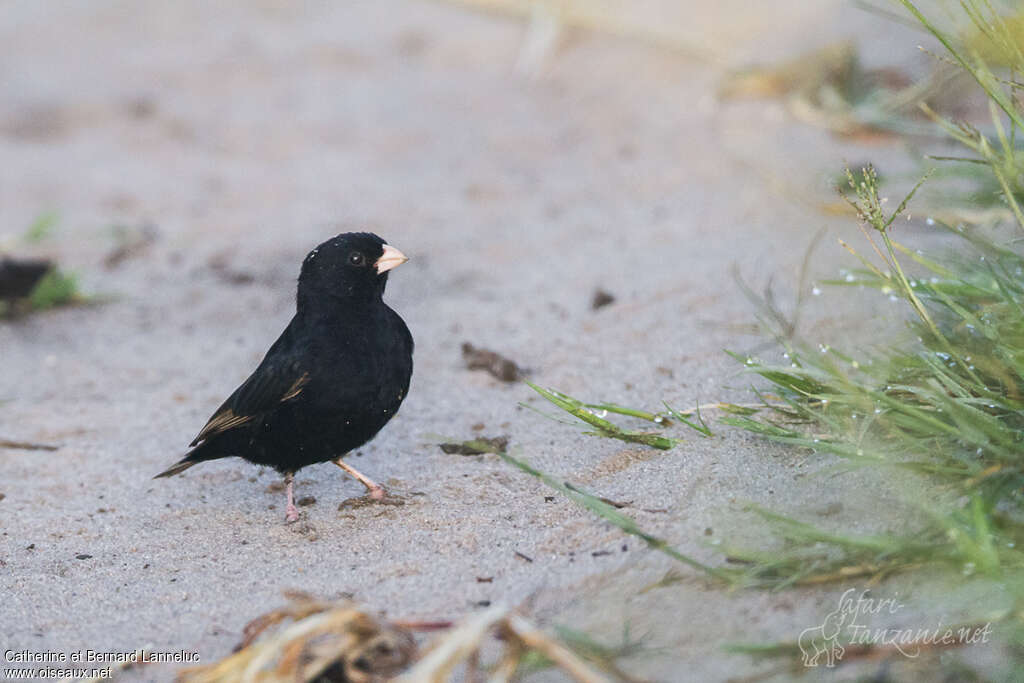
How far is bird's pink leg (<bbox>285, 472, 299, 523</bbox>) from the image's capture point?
3.39 meters

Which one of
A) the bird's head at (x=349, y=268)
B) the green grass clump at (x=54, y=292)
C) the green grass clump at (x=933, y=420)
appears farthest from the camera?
the green grass clump at (x=54, y=292)

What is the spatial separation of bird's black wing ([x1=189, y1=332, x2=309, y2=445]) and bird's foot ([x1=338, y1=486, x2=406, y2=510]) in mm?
384

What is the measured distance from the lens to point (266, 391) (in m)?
3.43

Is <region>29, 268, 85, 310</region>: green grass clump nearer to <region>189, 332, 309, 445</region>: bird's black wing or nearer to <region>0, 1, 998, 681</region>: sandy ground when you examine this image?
<region>0, 1, 998, 681</region>: sandy ground

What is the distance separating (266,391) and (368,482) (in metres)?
0.43

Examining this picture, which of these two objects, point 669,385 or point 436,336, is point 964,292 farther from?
point 436,336

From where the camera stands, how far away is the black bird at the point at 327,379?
3.30m

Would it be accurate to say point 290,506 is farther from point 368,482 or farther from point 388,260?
point 388,260

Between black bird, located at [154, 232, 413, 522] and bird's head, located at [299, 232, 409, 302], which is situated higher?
bird's head, located at [299, 232, 409, 302]

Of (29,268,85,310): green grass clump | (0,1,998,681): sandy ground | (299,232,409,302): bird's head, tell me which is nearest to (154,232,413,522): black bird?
(299,232,409,302): bird's head

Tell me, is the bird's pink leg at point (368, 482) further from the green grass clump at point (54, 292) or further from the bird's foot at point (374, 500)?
the green grass clump at point (54, 292)

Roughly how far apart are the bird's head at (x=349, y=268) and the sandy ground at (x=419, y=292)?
568 mm

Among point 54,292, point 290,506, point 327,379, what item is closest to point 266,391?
point 327,379

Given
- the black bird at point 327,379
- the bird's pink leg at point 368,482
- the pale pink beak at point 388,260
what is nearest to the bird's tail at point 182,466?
the black bird at point 327,379
